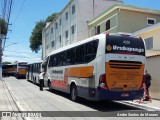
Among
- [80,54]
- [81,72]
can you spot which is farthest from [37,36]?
[81,72]

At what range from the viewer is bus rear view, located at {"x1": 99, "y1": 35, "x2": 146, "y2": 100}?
42.1ft

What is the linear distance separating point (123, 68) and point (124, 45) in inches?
40.7

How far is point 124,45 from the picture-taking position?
13258 mm

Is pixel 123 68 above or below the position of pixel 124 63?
below

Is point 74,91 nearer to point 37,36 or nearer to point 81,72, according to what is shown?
point 81,72

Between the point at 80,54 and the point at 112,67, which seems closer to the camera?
the point at 112,67

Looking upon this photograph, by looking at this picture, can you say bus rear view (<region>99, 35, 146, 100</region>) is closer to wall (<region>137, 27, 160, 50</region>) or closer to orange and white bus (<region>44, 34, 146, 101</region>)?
Answer: orange and white bus (<region>44, 34, 146, 101</region>)

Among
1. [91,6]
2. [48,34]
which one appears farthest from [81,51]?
[48,34]

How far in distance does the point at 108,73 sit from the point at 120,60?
822 mm

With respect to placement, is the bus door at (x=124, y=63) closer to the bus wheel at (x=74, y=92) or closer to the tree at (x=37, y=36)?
the bus wheel at (x=74, y=92)

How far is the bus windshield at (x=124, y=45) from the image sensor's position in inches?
511

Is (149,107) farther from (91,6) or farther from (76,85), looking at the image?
(91,6)

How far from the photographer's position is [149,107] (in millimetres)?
13273

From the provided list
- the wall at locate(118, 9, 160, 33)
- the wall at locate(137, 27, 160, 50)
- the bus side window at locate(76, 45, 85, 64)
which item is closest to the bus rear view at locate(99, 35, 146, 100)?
the bus side window at locate(76, 45, 85, 64)
